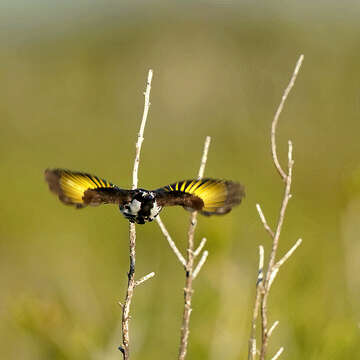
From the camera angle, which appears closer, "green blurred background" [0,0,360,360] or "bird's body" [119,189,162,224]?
"bird's body" [119,189,162,224]

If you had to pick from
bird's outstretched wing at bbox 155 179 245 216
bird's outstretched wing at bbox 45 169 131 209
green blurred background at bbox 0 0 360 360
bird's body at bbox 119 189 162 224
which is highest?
green blurred background at bbox 0 0 360 360

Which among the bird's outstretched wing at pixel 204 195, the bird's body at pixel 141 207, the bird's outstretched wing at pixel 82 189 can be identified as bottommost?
the bird's body at pixel 141 207

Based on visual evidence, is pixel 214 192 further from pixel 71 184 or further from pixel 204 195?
pixel 71 184

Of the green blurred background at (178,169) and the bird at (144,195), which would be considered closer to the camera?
the bird at (144,195)

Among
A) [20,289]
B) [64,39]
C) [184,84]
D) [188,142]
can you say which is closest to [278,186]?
[188,142]

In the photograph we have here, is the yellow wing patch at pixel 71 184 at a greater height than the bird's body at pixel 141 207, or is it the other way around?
the yellow wing patch at pixel 71 184
